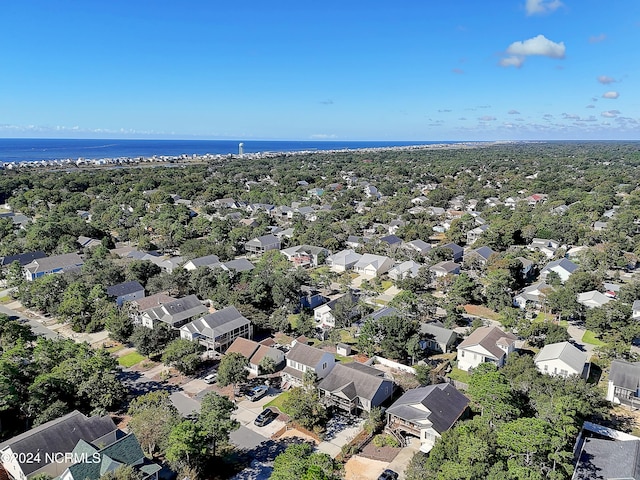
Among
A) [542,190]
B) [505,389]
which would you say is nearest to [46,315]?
[505,389]

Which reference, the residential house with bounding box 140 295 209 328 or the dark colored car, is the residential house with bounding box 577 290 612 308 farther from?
the residential house with bounding box 140 295 209 328

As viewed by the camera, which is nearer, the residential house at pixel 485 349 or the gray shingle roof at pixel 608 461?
the gray shingle roof at pixel 608 461

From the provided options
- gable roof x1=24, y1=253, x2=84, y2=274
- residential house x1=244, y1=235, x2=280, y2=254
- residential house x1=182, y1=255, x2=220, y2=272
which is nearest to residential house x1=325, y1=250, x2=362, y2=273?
residential house x1=244, y1=235, x2=280, y2=254

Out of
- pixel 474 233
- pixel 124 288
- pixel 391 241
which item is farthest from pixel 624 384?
pixel 474 233

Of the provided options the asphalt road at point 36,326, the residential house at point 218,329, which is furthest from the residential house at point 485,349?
the asphalt road at point 36,326

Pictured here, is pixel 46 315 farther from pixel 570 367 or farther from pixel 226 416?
pixel 570 367

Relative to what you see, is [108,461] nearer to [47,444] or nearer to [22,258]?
[47,444]

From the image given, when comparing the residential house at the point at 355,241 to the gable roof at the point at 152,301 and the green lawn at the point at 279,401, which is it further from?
the green lawn at the point at 279,401
